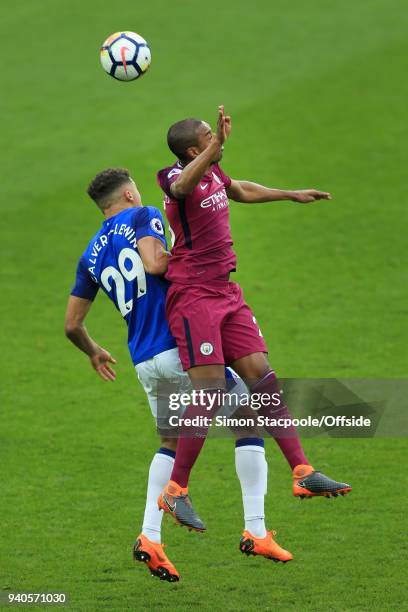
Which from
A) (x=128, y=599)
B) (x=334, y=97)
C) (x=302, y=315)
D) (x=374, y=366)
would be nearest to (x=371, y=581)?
(x=128, y=599)

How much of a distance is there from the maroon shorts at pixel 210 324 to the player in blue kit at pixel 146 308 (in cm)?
21

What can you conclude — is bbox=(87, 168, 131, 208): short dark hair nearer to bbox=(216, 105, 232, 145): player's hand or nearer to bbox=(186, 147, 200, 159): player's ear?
bbox=(186, 147, 200, 159): player's ear

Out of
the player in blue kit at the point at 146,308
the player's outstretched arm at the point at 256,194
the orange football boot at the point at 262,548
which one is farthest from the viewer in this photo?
the player's outstretched arm at the point at 256,194

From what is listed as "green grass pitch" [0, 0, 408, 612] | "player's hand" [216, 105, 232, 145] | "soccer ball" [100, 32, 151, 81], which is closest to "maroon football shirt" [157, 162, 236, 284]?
"player's hand" [216, 105, 232, 145]

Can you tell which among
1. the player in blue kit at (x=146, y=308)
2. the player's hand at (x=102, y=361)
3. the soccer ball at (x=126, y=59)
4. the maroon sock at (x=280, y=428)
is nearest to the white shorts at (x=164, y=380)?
the player in blue kit at (x=146, y=308)

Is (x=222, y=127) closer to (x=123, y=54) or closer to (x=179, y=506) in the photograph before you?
(x=123, y=54)

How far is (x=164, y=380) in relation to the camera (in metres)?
7.87

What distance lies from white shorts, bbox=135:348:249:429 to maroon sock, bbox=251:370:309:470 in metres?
0.16

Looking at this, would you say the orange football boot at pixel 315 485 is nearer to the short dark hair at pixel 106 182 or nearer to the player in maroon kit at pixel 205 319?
the player in maroon kit at pixel 205 319

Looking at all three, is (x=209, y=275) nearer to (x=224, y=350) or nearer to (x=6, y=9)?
(x=224, y=350)

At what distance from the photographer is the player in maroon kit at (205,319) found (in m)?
7.34

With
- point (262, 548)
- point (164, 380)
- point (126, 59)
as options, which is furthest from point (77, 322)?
point (126, 59)

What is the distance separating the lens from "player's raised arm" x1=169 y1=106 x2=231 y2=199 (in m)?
6.97

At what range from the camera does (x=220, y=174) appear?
7.80 metres
